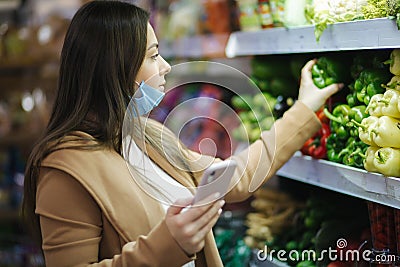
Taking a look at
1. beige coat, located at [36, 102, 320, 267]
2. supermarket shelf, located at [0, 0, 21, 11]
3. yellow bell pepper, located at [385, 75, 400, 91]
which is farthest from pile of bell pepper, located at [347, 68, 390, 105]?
supermarket shelf, located at [0, 0, 21, 11]

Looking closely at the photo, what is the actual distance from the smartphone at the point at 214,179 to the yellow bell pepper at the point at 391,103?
496 mm

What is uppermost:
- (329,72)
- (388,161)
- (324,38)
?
(324,38)

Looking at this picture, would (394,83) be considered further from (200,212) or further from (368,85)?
(200,212)

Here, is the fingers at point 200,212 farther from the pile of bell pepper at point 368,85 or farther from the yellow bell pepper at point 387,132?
the pile of bell pepper at point 368,85

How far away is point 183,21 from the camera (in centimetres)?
340

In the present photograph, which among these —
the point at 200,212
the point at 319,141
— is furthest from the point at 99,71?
the point at 319,141

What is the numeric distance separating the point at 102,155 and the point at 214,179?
36 cm

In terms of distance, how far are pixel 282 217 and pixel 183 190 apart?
85 centimetres

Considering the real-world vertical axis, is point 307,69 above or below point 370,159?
above

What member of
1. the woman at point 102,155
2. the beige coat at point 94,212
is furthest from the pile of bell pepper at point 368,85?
the beige coat at point 94,212

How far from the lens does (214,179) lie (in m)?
1.42

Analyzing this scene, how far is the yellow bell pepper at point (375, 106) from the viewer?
5.74ft

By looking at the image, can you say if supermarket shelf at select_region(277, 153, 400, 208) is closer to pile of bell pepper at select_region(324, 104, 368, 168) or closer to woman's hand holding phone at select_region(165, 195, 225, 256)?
pile of bell pepper at select_region(324, 104, 368, 168)

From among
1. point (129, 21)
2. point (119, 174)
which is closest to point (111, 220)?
point (119, 174)
